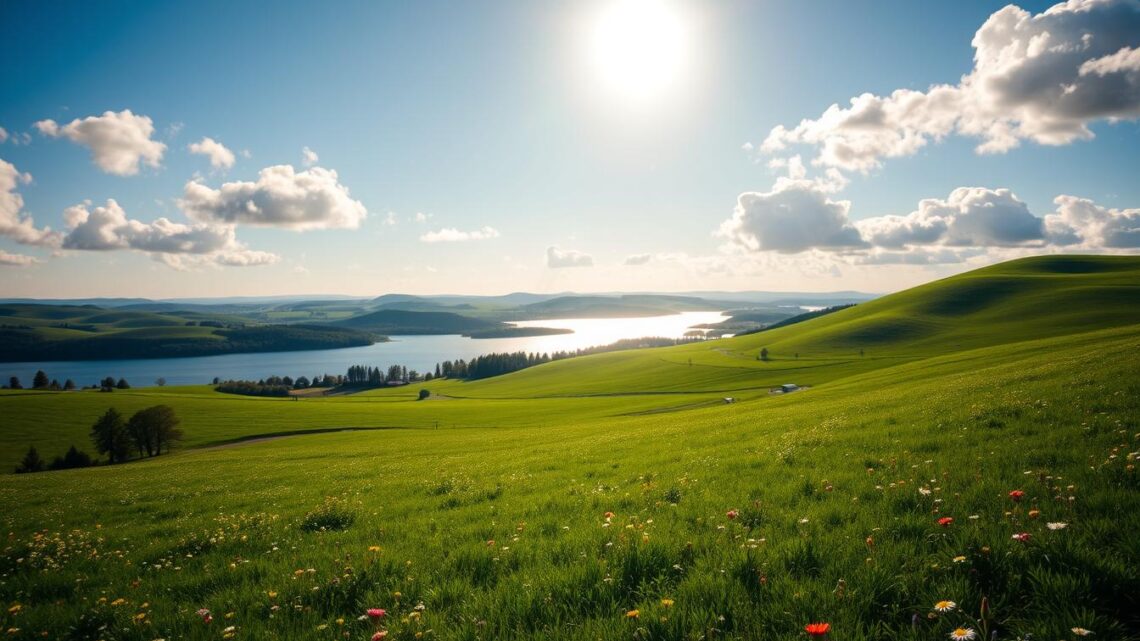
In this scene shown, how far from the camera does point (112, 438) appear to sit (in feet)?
222

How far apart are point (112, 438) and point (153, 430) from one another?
4532 mm

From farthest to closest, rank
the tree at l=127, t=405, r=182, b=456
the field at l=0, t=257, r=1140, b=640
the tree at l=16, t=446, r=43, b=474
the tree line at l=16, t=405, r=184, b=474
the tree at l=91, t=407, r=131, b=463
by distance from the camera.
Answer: the tree at l=127, t=405, r=182, b=456
the tree at l=91, t=407, r=131, b=463
the tree line at l=16, t=405, r=184, b=474
the tree at l=16, t=446, r=43, b=474
the field at l=0, t=257, r=1140, b=640

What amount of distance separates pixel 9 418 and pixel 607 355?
135653mm

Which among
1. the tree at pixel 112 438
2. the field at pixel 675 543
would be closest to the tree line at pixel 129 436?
the tree at pixel 112 438

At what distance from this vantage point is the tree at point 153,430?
227 ft

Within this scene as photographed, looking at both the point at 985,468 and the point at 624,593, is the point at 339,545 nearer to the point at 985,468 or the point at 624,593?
the point at 624,593

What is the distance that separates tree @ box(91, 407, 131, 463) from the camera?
67375 mm

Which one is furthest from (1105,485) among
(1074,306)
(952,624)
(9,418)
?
(1074,306)

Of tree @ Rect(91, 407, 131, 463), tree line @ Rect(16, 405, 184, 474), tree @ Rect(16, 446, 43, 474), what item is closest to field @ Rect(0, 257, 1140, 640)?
tree @ Rect(16, 446, 43, 474)

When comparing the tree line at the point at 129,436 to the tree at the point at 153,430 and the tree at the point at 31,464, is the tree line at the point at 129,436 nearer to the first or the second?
the tree at the point at 153,430

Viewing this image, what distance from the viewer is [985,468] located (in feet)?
25.3

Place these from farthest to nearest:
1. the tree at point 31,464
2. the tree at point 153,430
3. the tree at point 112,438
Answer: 1. the tree at point 153,430
2. the tree at point 112,438
3. the tree at point 31,464

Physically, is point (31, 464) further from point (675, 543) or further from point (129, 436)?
point (675, 543)

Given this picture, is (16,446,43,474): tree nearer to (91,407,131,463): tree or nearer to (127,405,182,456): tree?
(91,407,131,463): tree
